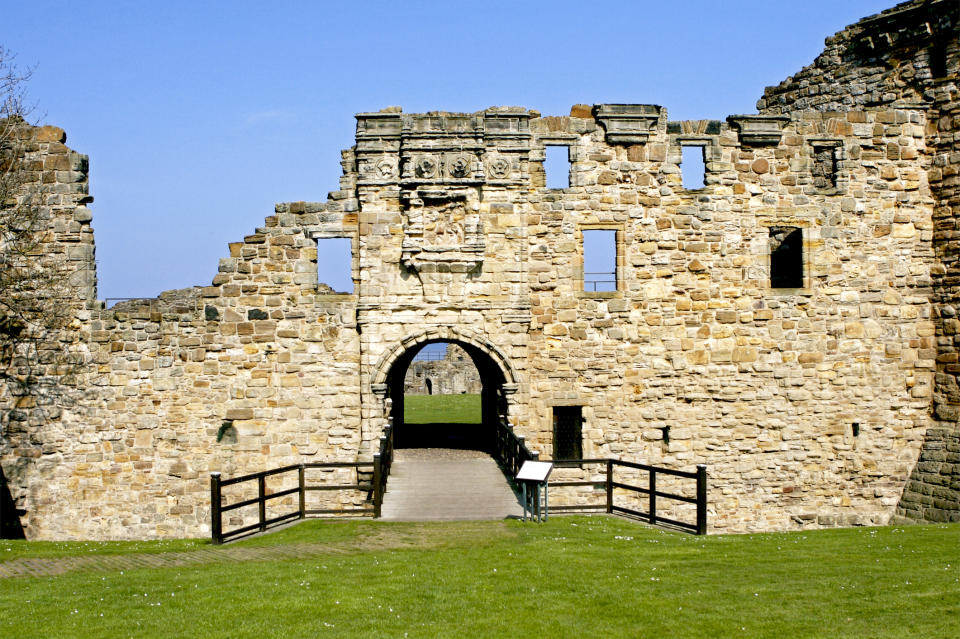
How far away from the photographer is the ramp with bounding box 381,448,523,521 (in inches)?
578

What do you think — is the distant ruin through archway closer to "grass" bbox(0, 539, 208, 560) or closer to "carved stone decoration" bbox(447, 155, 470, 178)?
"carved stone decoration" bbox(447, 155, 470, 178)

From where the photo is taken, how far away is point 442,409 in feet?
101

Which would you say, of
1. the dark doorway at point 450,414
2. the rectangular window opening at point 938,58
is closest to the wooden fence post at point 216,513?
the dark doorway at point 450,414

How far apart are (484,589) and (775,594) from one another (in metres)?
3.05

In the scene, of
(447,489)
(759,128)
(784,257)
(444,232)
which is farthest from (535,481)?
(784,257)

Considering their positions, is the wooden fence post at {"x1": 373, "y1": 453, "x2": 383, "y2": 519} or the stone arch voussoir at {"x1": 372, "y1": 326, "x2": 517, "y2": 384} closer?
the wooden fence post at {"x1": 373, "y1": 453, "x2": 383, "y2": 519}

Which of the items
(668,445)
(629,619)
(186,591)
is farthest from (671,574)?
(668,445)

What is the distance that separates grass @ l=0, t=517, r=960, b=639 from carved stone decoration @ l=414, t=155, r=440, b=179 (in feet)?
24.1

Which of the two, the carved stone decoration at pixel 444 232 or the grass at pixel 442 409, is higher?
the carved stone decoration at pixel 444 232

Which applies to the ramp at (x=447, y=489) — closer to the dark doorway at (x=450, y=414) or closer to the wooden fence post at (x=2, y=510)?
the dark doorway at (x=450, y=414)

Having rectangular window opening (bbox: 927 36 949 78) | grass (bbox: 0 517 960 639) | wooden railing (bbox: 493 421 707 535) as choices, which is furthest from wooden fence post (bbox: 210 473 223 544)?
rectangular window opening (bbox: 927 36 949 78)

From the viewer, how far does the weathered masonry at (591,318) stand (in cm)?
1789

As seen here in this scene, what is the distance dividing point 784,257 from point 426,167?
8.03 meters

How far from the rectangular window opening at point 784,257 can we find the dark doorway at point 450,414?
6.44 meters
